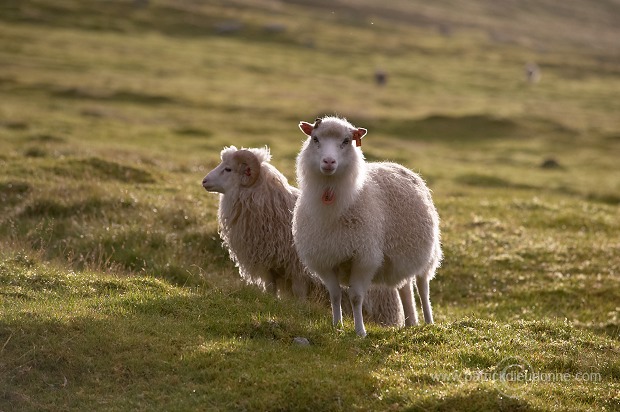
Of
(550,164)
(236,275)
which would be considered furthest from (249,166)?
(550,164)

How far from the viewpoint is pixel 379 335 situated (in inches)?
413

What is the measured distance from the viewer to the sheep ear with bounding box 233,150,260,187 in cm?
1280

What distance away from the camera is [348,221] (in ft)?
34.6

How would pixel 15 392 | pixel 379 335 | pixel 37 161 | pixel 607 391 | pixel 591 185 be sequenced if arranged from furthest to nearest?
pixel 591 185 < pixel 37 161 < pixel 379 335 < pixel 607 391 < pixel 15 392

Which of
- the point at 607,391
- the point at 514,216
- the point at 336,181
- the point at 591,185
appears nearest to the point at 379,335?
the point at 336,181

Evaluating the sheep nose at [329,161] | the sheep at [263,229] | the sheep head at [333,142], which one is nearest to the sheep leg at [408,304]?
the sheep at [263,229]

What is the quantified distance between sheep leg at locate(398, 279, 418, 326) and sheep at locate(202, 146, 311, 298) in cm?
155

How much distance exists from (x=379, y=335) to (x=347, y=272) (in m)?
1.01

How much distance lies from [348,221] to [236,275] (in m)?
4.26

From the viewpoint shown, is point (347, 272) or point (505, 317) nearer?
point (347, 272)

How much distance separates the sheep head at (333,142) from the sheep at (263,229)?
2.23m

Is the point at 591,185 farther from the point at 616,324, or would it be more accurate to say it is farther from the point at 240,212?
the point at 240,212

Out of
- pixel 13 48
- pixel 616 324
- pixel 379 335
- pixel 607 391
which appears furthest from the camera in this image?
pixel 13 48

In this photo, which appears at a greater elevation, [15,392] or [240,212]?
[240,212]
